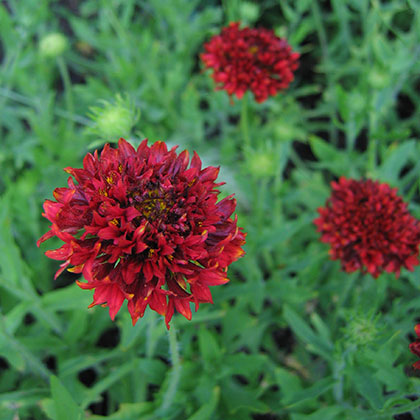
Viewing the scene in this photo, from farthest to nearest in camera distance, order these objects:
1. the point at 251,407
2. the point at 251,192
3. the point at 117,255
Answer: the point at 251,192 → the point at 251,407 → the point at 117,255

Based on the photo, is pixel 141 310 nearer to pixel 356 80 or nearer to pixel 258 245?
pixel 258 245

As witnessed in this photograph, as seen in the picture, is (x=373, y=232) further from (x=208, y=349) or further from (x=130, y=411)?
(x=130, y=411)

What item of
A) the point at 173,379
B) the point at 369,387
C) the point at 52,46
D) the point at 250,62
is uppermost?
the point at 52,46

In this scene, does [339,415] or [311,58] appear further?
[311,58]

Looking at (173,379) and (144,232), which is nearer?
(144,232)

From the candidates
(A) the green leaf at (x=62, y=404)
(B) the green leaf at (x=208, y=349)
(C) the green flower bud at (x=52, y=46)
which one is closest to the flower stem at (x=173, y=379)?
(B) the green leaf at (x=208, y=349)

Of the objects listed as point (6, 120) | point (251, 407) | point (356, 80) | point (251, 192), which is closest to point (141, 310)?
point (251, 407)

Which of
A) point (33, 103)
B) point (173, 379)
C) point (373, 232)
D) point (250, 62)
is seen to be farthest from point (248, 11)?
point (173, 379)

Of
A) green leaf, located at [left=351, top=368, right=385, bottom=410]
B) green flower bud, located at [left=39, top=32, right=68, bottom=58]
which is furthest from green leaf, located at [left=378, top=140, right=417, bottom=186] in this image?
green flower bud, located at [left=39, top=32, right=68, bottom=58]
